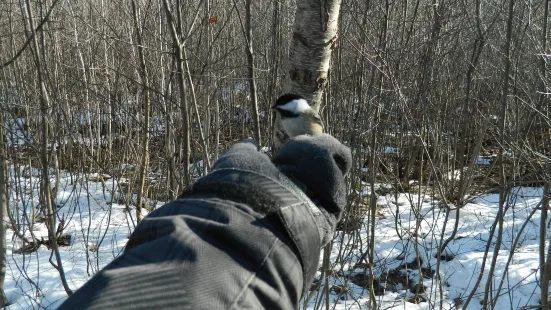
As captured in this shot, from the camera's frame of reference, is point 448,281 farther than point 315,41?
Yes

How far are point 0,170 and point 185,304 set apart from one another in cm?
310

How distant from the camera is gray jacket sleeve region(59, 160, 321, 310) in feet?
2.25

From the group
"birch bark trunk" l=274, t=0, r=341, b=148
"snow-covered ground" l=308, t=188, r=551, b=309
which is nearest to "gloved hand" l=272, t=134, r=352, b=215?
"birch bark trunk" l=274, t=0, r=341, b=148

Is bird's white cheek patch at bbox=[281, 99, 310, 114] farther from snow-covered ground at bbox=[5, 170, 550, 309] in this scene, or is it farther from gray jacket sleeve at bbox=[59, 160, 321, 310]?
snow-covered ground at bbox=[5, 170, 550, 309]

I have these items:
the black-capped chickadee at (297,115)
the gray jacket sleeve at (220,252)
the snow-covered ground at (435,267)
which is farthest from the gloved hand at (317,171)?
the snow-covered ground at (435,267)

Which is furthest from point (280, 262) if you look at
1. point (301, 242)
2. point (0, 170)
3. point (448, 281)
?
point (448, 281)

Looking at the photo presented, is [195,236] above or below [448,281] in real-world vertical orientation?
above

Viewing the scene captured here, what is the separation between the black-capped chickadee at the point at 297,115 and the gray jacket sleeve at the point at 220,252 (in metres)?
1.37

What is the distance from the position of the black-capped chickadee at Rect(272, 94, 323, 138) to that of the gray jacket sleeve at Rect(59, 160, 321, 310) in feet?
4.51

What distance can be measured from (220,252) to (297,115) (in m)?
1.70

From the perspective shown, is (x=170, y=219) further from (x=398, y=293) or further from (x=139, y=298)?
(x=398, y=293)

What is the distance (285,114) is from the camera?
2.57 metres

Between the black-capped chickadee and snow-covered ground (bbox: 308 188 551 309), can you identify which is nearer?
the black-capped chickadee

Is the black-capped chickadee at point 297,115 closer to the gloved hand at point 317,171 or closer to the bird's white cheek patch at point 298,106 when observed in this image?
the bird's white cheek patch at point 298,106
